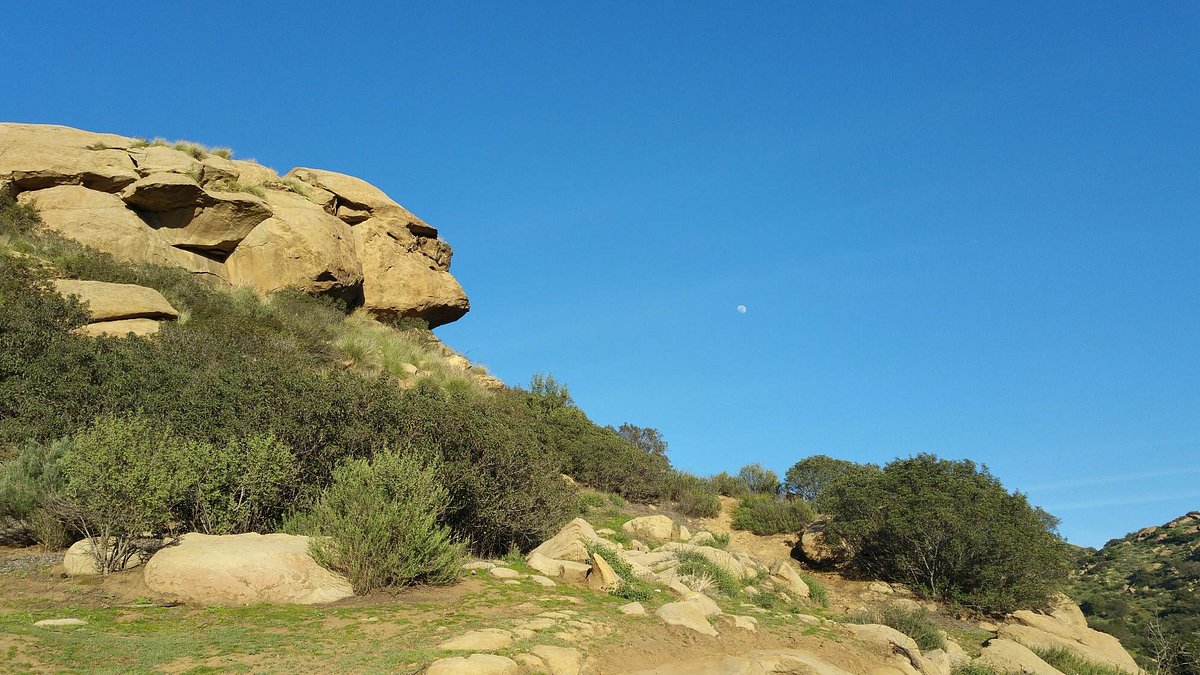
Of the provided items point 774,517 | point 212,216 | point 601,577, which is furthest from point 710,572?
point 212,216

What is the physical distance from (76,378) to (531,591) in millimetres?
10510

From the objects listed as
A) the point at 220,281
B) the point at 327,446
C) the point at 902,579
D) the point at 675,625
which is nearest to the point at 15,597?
the point at 327,446

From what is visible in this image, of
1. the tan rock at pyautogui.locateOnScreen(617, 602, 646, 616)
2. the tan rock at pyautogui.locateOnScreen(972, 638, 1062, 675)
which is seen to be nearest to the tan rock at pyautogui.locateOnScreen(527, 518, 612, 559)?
the tan rock at pyautogui.locateOnScreen(617, 602, 646, 616)

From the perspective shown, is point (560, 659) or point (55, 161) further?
point (55, 161)

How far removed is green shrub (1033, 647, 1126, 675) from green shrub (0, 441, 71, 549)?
49.8 feet

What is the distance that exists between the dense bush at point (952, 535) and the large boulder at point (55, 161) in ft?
91.6

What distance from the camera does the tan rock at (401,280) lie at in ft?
103

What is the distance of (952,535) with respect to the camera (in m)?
17.3

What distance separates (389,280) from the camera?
104 feet

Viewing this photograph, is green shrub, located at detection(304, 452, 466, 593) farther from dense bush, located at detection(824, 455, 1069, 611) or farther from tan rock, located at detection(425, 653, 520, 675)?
dense bush, located at detection(824, 455, 1069, 611)

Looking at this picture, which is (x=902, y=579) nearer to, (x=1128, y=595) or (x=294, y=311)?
(x=1128, y=595)

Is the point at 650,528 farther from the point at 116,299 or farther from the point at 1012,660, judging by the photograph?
the point at 116,299

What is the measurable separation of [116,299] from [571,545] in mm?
15983

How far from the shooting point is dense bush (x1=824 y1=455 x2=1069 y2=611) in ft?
54.7
